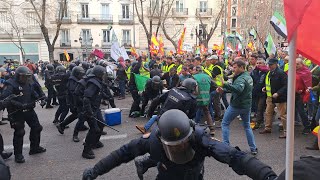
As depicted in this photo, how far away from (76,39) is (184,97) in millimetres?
39365

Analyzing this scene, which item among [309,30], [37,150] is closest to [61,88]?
[37,150]

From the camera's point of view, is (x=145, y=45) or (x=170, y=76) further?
(x=145, y=45)

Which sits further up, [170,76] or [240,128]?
[170,76]

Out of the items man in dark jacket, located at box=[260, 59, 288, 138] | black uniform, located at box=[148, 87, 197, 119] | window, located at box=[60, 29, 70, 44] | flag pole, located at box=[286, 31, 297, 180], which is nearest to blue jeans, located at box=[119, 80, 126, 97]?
man in dark jacket, located at box=[260, 59, 288, 138]

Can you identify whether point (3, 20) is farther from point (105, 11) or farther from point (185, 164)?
point (185, 164)

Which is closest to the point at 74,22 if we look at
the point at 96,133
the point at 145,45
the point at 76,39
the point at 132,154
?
the point at 76,39

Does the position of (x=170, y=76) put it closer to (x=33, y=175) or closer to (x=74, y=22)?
(x=33, y=175)

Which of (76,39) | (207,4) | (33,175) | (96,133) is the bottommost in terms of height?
(33,175)

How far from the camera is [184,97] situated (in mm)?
5051

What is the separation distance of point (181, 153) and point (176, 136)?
0.18 m

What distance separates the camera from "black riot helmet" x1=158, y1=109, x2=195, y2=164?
7.66ft

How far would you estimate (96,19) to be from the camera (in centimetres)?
4219

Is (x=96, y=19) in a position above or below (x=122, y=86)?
above

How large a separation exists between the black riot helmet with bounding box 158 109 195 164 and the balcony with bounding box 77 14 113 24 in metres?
41.7
